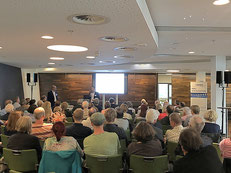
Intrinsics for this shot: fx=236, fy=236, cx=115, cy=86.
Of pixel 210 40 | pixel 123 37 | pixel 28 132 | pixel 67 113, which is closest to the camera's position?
pixel 28 132

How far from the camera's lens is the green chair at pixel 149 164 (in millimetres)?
2850

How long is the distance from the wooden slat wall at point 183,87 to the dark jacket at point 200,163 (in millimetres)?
14785

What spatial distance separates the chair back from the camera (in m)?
2.88

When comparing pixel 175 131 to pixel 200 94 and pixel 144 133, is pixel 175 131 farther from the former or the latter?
pixel 200 94

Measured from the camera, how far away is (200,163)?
223 centimetres

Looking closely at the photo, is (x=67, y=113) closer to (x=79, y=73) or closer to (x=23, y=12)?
(x=23, y=12)

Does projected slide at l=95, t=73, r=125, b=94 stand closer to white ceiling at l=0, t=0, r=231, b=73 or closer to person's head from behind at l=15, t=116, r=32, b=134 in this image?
white ceiling at l=0, t=0, r=231, b=73

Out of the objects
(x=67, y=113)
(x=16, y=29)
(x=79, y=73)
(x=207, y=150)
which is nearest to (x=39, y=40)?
(x=16, y=29)

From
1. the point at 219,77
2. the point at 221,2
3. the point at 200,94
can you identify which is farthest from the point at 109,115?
the point at 200,94

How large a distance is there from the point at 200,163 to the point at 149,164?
76 centimetres

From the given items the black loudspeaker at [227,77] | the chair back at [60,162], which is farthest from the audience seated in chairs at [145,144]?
the black loudspeaker at [227,77]

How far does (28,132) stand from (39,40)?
234 centimetres

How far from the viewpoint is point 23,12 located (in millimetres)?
3164

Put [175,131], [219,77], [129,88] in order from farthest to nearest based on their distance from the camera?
[129,88], [219,77], [175,131]
